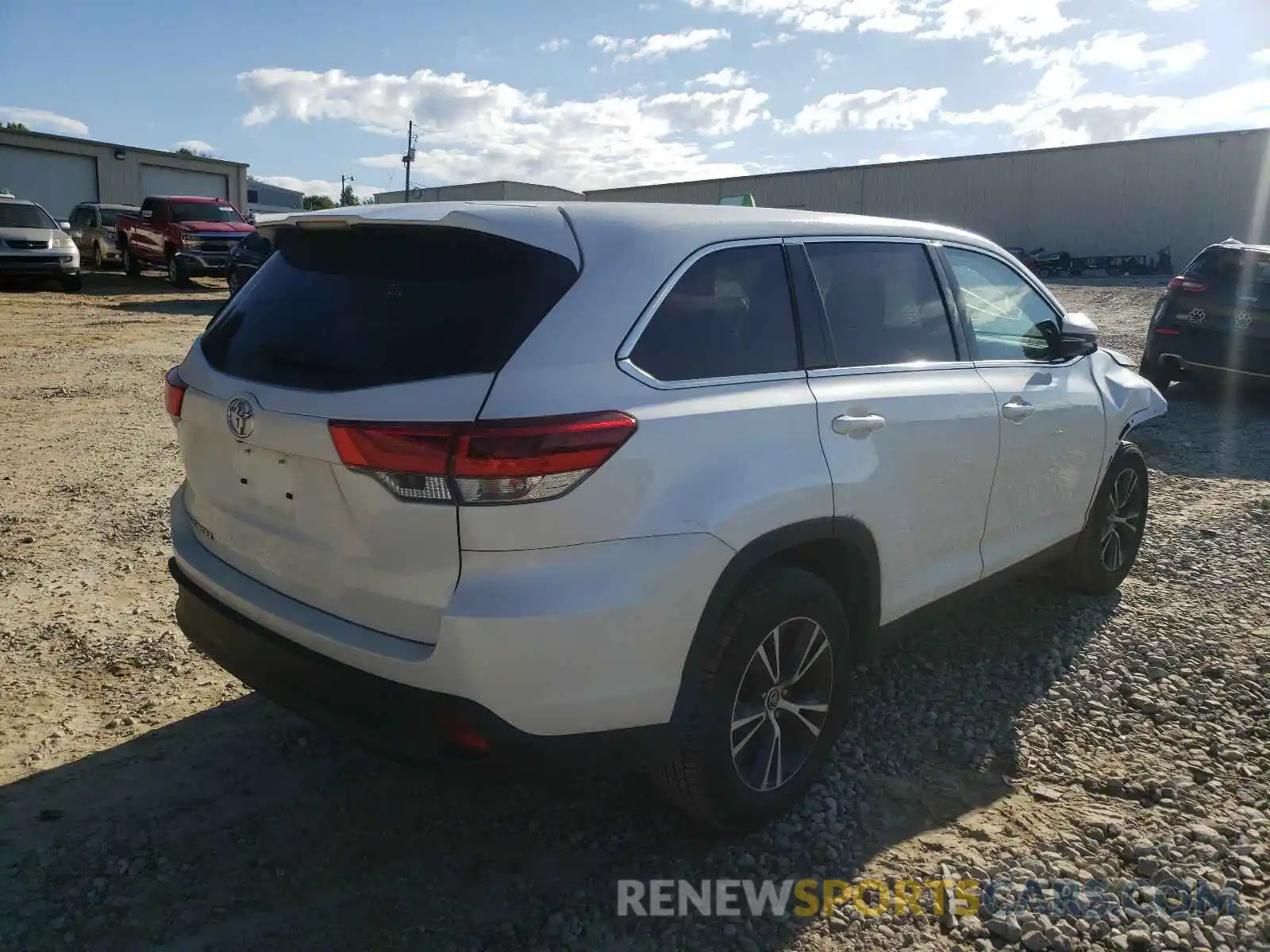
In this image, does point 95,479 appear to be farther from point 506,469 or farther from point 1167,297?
point 1167,297

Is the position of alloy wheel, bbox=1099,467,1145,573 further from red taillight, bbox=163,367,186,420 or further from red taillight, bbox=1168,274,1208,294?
red taillight, bbox=1168,274,1208,294

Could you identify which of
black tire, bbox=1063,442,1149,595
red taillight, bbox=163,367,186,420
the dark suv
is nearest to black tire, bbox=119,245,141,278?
the dark suv

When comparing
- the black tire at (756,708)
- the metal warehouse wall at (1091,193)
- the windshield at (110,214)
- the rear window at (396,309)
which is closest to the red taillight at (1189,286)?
the black tire at (756,708)

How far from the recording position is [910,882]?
109 inches

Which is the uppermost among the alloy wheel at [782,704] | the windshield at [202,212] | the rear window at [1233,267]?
the windshield at [202,212]

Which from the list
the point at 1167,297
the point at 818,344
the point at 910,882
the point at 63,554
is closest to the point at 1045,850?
the point at 910,882

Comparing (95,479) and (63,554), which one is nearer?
(63,554)

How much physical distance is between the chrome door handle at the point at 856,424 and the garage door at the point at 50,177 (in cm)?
3601

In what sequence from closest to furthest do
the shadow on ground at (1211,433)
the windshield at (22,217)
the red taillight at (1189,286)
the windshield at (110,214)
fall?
the shadow on ground at (1211,433) → the red taillight at (1189,286) → the windshield at (22,217) → the windshield at (110,214)

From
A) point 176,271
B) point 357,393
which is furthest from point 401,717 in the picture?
point 176,271

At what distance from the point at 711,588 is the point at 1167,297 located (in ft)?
29.4

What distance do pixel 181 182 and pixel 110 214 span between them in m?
12.6

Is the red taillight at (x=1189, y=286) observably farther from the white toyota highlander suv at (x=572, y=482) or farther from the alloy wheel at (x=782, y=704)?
the alloy wheel at (x=782, y=704)

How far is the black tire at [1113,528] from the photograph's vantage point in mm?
4586
